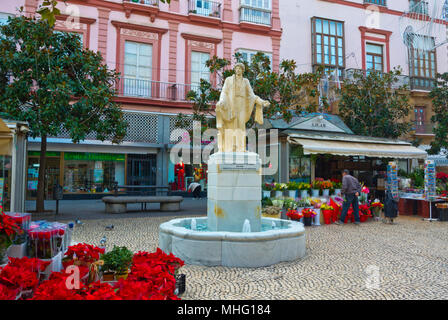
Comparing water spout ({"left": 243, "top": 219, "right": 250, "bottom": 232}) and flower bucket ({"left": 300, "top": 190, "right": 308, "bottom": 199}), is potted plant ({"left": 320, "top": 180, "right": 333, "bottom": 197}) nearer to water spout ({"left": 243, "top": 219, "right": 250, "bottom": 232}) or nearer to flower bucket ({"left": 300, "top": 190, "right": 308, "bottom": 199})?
flower bucket ({"left": 300, "top": 190, "right": 308, "bottom": 199})

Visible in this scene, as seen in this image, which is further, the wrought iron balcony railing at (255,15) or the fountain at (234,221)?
the wrought iron balcony railing at (255,15)

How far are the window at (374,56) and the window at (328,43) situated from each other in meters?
2.13

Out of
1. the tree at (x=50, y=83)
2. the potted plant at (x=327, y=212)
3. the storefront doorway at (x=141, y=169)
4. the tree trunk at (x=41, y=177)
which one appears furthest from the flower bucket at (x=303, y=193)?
the storefront doorway at (x=141, y=169)

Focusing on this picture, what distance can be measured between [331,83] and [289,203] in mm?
12356

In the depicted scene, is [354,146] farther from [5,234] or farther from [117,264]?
[5,234]

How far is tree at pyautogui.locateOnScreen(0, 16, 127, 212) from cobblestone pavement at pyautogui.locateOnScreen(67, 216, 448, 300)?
3417 millimetres

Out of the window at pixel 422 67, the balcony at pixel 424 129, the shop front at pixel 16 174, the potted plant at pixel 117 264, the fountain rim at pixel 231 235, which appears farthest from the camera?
the window at pixel 422 67

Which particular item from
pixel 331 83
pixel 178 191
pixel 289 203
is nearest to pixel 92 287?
pixel 289 203

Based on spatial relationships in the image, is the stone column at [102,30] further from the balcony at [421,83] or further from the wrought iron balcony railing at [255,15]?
the balcony at [421,83]

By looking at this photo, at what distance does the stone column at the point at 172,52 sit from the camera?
18.1m

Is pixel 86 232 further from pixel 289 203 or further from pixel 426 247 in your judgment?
pixel 426 247

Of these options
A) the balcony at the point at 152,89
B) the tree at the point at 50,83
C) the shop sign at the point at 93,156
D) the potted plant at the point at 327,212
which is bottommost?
the potted plant at the point at 327,212

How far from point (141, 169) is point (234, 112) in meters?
12.7

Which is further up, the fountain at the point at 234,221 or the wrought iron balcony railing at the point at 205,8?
the wrought iron balcony railing at the point at 205,8
